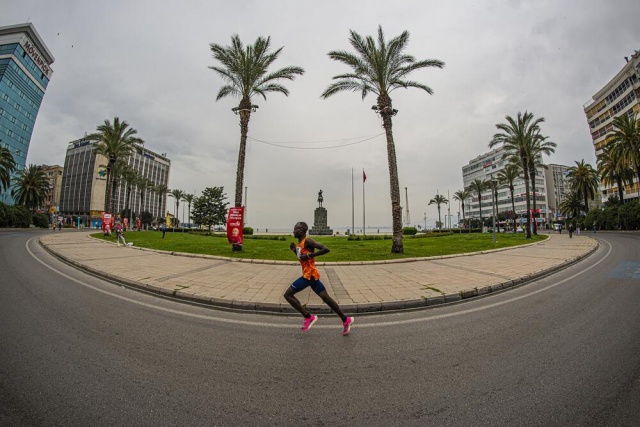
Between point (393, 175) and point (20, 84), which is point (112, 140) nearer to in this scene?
point (393, 175)

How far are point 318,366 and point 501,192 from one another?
113 meters

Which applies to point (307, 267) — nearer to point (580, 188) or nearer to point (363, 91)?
point (363, 91)

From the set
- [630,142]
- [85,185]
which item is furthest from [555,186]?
[85,185]

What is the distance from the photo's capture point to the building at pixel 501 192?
8612 centimetres

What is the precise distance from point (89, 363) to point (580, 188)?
68.7 m

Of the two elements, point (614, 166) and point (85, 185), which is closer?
point (614, 166)

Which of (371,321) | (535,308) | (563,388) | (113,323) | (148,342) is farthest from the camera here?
(535,308)

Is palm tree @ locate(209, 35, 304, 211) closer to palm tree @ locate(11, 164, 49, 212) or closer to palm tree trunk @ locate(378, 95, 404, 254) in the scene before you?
palm tree trunk @ locate(378, 95, 404, 254)

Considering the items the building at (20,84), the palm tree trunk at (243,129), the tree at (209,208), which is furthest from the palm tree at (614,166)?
the building at (20,84)

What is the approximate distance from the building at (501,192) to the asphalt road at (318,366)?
279 ft

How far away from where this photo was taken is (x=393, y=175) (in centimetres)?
1443

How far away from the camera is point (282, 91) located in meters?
17.0

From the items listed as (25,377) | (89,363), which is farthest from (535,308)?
(25,377)

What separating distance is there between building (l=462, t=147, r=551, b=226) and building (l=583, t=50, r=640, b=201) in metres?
21.4
